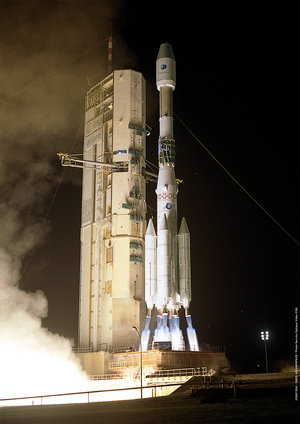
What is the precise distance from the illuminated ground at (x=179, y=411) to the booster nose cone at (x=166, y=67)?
27.8m

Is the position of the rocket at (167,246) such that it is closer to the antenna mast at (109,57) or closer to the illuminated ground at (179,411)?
the antenna mast at (109,57)

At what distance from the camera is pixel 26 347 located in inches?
1531

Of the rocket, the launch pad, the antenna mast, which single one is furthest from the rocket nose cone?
the launch pad

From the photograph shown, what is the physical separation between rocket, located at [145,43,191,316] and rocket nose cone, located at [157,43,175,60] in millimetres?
1468

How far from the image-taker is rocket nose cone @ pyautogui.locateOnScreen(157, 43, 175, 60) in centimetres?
4269

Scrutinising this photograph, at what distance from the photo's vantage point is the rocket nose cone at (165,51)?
4269 centimetres

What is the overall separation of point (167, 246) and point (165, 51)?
1582 centimetres

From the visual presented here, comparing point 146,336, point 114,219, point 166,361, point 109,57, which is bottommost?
point 166,361

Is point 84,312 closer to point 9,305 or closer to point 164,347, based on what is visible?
point 9,305

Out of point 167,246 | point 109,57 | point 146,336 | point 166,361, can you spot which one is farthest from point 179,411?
point 109,57

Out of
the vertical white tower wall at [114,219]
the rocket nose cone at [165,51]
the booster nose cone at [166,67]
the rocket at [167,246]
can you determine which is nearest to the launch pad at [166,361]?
the vertical white tower wall at [114,219]

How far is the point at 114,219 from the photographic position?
139 ft

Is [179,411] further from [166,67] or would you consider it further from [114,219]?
[166,67]

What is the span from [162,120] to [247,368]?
1284 inches
